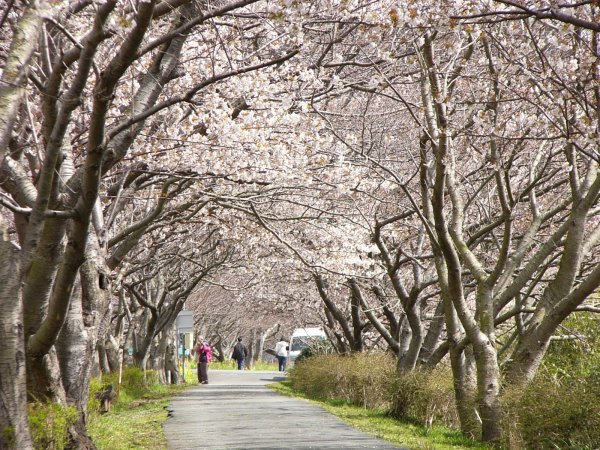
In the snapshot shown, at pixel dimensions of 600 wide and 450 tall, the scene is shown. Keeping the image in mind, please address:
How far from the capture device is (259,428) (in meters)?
14.1

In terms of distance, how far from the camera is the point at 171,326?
33062mm

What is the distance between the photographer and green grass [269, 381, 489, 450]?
12124 millimetres

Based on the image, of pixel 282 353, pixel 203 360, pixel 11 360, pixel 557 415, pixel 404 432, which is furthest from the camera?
pixel 282 353

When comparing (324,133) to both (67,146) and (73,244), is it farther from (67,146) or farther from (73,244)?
(73,244)

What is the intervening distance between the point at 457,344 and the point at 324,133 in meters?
4.96

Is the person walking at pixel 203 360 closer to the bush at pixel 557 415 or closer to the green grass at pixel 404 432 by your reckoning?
the green grass at pixel 404 432

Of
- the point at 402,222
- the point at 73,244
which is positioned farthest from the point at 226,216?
the point at 73,244

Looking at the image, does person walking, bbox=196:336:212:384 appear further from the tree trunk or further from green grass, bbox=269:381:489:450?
the tree trunk

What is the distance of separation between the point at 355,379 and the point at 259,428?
7296 millimetres

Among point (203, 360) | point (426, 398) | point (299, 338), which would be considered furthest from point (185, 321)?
point (299, 338)

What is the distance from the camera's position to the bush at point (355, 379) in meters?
19.5

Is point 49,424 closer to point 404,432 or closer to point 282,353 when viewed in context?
point 404,432

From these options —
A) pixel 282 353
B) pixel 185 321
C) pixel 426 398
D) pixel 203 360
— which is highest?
pixel 282 353

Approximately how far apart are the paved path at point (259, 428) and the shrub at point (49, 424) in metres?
2.56
